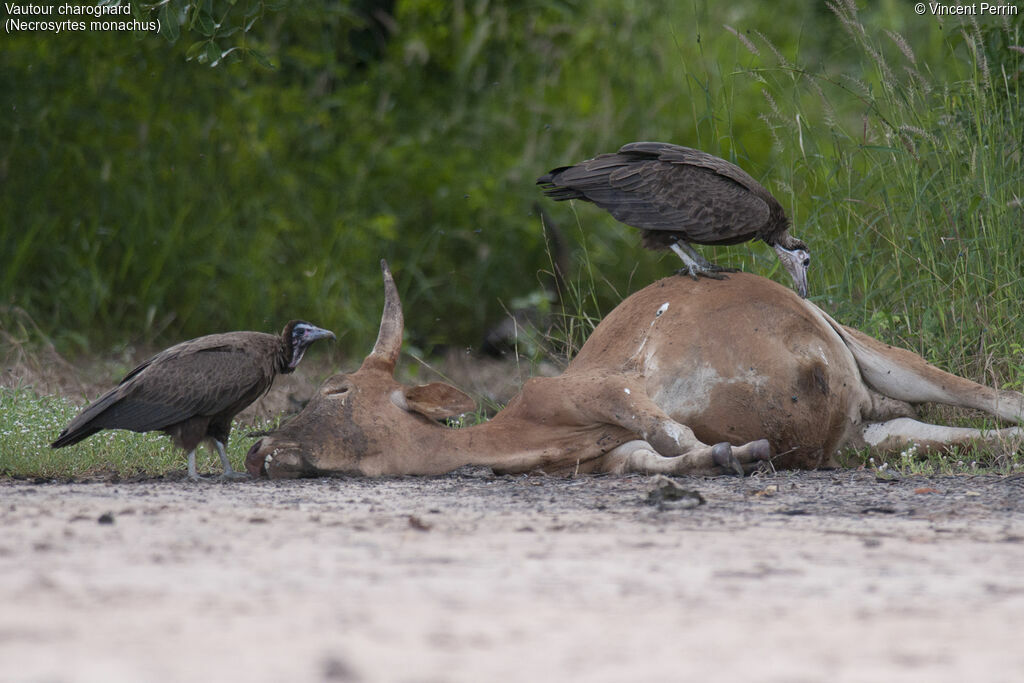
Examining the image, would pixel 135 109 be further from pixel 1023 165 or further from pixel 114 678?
pixel 114 678

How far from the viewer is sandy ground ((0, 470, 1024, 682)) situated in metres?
1.80

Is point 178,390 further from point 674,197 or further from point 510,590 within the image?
point 510,590

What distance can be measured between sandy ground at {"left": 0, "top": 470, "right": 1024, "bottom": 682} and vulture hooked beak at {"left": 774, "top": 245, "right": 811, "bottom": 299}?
1.95 meters

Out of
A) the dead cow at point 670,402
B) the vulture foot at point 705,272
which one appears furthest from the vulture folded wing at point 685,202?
the dead cow at point 670,402

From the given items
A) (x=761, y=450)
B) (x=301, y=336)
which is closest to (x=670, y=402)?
(x=761, y=450)

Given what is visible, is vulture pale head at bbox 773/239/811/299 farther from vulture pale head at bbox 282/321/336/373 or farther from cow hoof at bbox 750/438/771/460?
vulture pale head at bbox 282/321/336/373

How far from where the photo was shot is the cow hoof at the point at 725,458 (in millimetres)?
4484

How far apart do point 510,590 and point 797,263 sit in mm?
3646

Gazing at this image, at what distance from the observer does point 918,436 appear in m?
5.41

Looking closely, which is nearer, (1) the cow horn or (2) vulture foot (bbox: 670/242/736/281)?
(1) the cow horn

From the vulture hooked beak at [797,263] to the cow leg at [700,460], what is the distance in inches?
46.7

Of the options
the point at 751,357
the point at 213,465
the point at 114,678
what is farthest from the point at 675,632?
the point at 213,465

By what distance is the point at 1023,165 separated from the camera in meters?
6.00

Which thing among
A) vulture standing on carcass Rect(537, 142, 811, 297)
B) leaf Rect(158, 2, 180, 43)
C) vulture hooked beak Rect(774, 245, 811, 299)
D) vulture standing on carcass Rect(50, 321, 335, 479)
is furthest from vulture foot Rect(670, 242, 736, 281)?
leaf Rect(158, 2, 180, 43)
